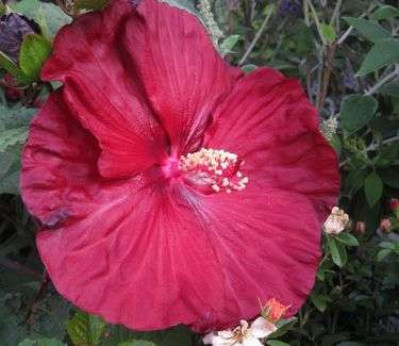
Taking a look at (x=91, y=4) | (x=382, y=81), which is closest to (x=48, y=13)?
(x=91, y=4)

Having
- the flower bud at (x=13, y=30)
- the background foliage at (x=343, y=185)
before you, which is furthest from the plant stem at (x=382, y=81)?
the flower bud at (x=13, y=30)

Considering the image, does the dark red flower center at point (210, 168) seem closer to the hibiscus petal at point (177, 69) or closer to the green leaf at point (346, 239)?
the hibiscus petal at point (177, 69)

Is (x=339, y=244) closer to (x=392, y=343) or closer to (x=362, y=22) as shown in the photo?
(x=392, y=343)

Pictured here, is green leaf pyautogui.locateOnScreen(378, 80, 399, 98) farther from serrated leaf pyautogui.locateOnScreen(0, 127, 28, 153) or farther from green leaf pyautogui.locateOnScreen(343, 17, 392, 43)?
serrated leaf pyautogui.locateOnScreen(0, 127, 28, 153)

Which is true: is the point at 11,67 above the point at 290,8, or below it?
above

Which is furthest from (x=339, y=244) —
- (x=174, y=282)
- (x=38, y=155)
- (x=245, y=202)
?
(x=38, y=155)

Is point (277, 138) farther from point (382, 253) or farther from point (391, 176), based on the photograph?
point (391, 176)
